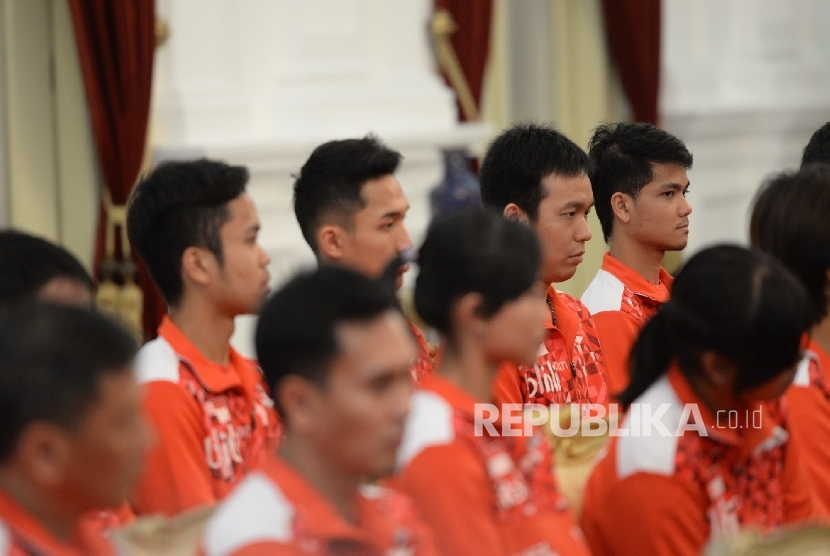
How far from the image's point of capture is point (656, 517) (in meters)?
1.78

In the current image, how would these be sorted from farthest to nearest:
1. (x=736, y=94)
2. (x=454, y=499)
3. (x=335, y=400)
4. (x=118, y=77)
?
1. (x=736, y=94)
2. (x=118, y=77)
3. (x=454, y=499)
4. (x=335, y=400)

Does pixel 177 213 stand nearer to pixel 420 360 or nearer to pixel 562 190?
pixel 420 360

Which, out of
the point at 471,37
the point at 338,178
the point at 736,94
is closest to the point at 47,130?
the point at 471,37

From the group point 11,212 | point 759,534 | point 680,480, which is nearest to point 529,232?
point 680,480

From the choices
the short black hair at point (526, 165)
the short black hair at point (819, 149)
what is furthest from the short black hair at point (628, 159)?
the short black hair at point (819, 149)

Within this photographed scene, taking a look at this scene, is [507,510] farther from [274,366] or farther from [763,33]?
[763,33]

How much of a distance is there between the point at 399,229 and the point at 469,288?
87 cm

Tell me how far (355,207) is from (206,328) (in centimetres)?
54

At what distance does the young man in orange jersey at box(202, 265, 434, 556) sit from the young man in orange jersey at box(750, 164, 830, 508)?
935 millimetres

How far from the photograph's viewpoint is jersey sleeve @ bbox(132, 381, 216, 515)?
2055 mm

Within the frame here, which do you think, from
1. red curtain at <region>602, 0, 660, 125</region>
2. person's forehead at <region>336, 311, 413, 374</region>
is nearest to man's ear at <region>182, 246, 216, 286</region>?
person's forehead at <region>336, 311, 413, 374</region>

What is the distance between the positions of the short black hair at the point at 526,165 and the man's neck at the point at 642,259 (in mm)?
287

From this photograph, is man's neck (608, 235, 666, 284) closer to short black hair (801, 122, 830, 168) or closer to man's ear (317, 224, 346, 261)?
short black hair (801, 122, 830, 168)

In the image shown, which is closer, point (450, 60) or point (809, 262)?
point (809, 262)
